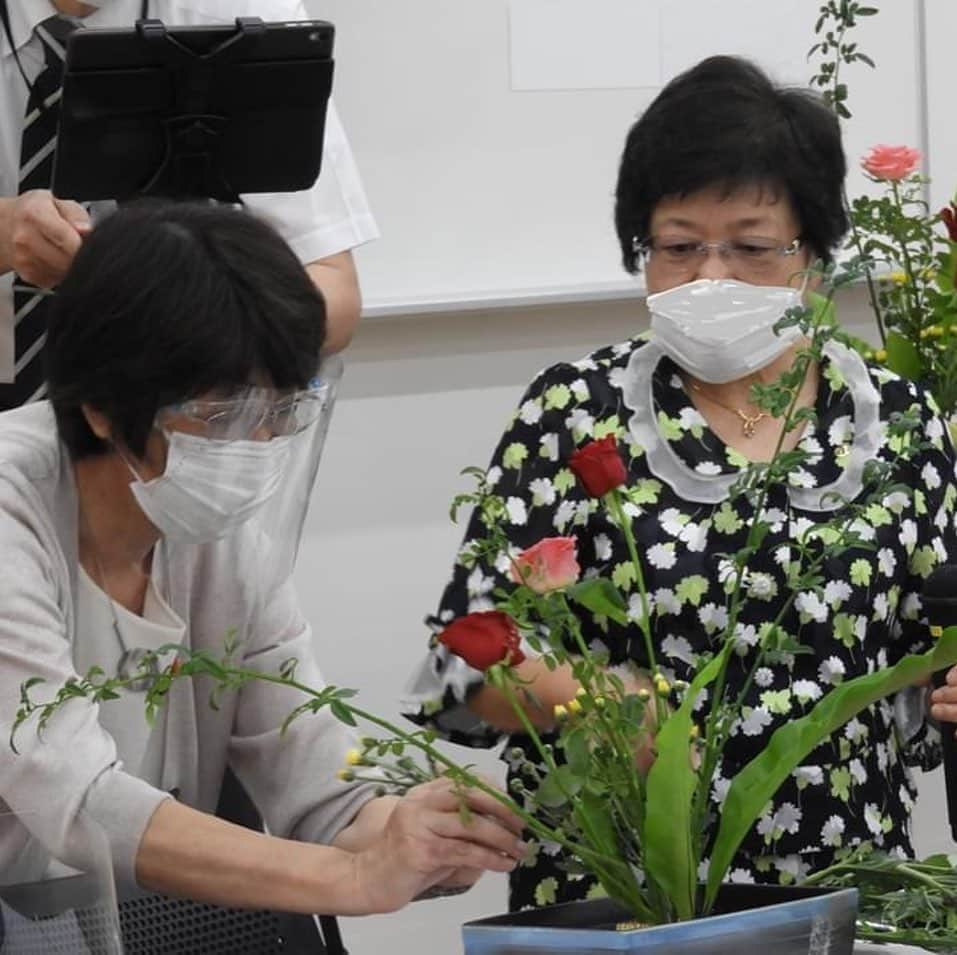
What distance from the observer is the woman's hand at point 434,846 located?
4.32 ft

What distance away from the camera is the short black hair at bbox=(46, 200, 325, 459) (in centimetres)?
151

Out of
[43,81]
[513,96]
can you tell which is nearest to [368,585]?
[513,96]

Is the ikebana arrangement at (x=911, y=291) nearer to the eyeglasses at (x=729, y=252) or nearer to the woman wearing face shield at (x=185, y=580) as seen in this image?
the eyeglasses at (x=729, y=252)

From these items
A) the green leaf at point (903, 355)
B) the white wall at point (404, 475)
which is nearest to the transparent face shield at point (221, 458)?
the green leaf at point (903, 355)

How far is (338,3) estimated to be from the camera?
9.39 feet

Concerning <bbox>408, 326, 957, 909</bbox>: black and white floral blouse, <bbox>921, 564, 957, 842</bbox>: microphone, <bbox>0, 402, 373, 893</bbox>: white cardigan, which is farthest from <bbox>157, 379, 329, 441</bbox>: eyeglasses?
<bbox>921, 564, 957, 842</bbox>: microphone

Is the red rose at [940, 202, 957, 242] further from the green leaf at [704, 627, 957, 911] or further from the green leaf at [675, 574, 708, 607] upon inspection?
the green leaf at [704, 627, 957, 911]

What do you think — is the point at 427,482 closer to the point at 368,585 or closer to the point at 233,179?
the point at 368,585

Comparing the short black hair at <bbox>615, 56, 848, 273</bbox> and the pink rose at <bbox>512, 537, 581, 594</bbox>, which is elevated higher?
the short black hair at <bbox>615, 56, 848, 273</bbox>

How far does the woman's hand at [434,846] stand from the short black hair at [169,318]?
1.22ft

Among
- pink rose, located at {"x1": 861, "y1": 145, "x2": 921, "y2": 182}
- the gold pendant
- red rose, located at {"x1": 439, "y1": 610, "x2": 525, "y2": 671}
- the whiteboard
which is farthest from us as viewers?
the whiteboard

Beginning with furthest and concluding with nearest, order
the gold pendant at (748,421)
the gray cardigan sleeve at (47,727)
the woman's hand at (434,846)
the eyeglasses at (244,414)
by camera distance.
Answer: the gold pendant at (748,421) → the eyeglasses at (244,414) → the gray cardigan sleeve at (47,727) → the woman's hand at (434,846)

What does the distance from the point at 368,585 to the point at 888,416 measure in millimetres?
1248

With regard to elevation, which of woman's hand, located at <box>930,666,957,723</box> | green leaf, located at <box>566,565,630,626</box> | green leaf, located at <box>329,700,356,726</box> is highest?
green leaf, located at <box>566,565,630,626</box>
